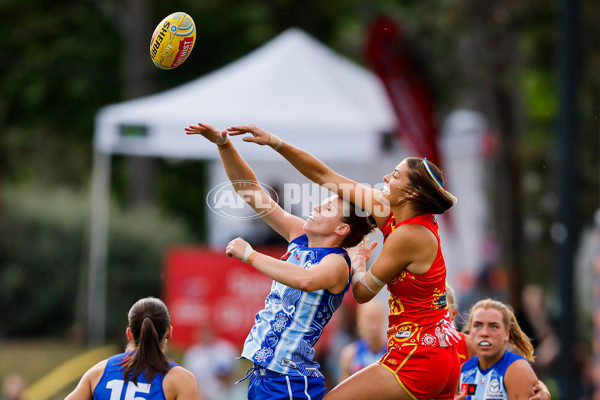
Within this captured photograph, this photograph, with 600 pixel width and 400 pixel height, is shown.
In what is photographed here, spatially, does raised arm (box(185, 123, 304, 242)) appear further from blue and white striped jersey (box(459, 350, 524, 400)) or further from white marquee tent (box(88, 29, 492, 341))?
white marquee tent (box(88, 29, 492, 341))

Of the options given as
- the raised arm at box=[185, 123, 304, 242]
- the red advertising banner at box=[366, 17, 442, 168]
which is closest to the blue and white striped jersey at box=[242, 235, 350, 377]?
the raised arm at box=[185, 123, 304, 242]

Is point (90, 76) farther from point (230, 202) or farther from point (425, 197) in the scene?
point (425, 197)

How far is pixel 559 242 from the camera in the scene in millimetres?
10148

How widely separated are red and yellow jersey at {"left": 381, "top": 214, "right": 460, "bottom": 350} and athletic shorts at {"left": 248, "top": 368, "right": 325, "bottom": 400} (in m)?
0.50

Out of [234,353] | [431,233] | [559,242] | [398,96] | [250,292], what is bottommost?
[234,353]

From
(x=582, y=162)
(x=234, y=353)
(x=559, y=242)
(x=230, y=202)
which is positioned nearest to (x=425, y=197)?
(x=230, y=202)

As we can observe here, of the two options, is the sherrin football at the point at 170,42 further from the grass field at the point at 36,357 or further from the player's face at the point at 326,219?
the grass field at the point at 36,357

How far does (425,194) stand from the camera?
4867 mm

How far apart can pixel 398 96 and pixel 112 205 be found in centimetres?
875

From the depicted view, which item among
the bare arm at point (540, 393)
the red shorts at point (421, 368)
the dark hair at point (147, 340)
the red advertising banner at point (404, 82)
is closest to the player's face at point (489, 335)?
the bare arm at point (540, 393)

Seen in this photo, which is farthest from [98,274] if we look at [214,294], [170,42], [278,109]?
[170,42]

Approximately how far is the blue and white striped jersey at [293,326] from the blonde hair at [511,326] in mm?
1007

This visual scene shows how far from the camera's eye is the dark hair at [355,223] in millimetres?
4953

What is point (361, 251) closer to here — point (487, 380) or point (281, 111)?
point (487, 380)
